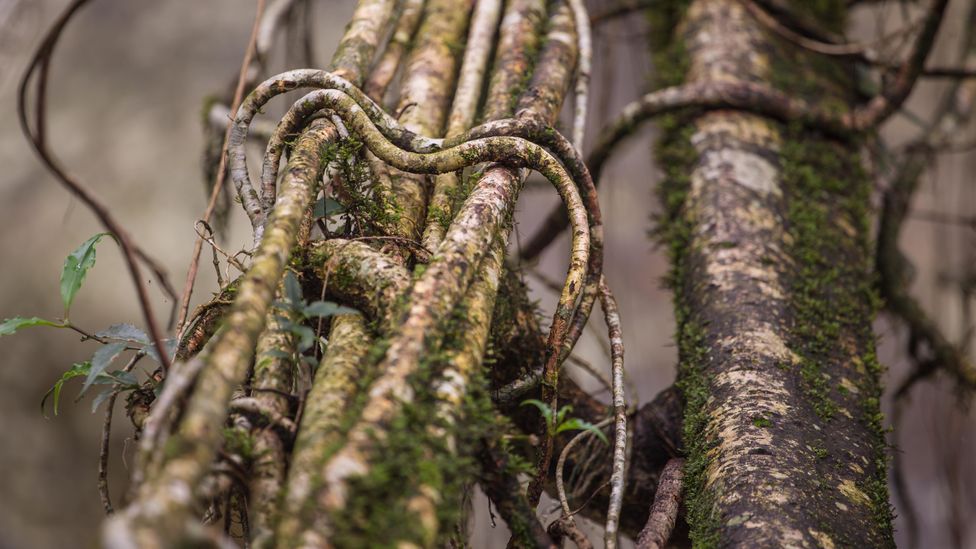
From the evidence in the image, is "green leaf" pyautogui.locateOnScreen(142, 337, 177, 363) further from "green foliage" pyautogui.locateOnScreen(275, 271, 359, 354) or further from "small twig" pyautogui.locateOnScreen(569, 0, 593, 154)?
"small twig" pyautogui.locateOnScreen(569, 0, 593, 154)

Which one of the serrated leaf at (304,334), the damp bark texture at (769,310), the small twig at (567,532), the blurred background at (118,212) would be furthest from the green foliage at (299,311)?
the blurred background at (118,212)

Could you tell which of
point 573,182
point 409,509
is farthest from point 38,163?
point 409,509

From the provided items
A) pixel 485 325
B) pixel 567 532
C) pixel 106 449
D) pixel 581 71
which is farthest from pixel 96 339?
pixel 581 71

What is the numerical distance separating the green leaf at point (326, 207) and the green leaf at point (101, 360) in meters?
0.36

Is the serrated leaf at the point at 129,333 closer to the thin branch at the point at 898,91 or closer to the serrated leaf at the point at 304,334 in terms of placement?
the serrated leaf at the point at 304,334

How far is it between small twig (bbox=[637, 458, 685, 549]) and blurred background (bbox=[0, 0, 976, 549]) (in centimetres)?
180

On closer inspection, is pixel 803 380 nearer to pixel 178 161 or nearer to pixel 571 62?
pixel 571 62

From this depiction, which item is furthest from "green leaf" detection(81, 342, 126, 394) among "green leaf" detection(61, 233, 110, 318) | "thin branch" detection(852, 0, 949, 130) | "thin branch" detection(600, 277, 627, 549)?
"thin branch" detection(852, 0, 949, 130)

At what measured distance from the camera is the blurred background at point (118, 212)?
3.75 meters

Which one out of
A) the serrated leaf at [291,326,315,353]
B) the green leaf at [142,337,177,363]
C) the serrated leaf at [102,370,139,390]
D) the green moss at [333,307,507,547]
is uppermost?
the green leaf at [142,337,177,363]

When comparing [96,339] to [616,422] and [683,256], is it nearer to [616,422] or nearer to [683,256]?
[616,422]

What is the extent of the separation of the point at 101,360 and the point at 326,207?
0.40 meters

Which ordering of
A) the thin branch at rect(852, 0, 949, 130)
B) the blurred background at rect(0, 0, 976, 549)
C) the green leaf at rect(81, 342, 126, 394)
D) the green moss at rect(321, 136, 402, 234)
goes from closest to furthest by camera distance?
the green leaf at rect(81, 342, 126, 394) < the green moss at rect(321, 136, 402, 234) < the thin branch at rect(852, 0, 949, 130) < the blurred background at rect(0, 0, 976, 549)

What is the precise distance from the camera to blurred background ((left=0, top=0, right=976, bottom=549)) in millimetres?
3746
